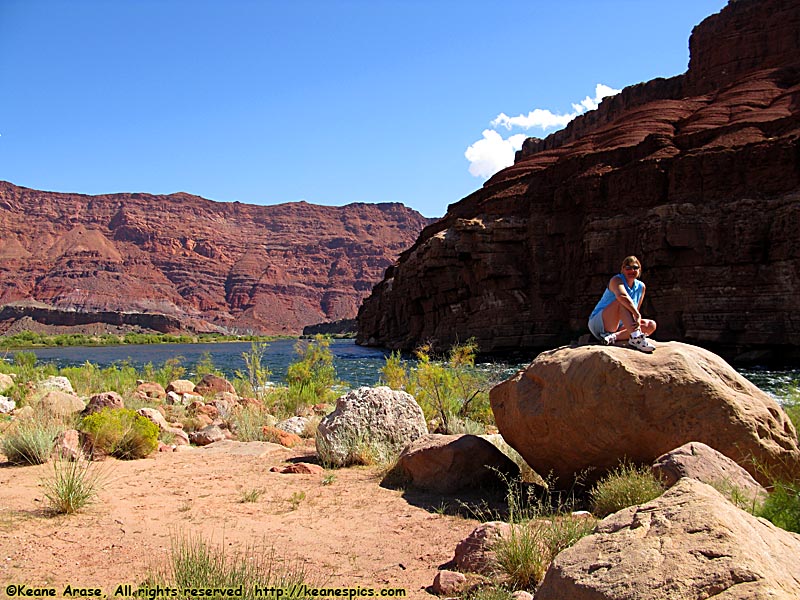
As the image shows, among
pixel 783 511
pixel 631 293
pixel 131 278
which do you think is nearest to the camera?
pixel 783 511

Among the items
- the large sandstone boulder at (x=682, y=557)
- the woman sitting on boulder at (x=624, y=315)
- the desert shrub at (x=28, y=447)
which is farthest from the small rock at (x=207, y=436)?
the large sandstone boulder at (x=682, y=557)

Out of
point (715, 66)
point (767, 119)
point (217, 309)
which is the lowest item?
point (217, 309)

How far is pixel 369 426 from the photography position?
902 centimetres

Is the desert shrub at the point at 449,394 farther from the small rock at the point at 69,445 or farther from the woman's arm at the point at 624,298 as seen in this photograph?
the small rock at the point at 69,445

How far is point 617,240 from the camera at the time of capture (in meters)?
43.0

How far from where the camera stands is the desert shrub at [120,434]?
27.9 feet

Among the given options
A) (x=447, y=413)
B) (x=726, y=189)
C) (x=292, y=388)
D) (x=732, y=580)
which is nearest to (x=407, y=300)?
(x=726, y=189)

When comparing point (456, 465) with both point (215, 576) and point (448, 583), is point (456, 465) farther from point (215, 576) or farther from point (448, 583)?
point (215, 576)

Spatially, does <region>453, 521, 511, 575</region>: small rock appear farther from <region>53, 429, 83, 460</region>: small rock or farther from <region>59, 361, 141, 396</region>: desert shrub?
<region>59, 361, 141, 396</region>: desert shrub

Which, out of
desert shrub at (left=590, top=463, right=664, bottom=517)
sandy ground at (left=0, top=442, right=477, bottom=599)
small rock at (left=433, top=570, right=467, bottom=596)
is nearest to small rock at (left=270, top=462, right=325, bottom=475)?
sandy ground at (left=0, top=442, right=477, bottom=599)

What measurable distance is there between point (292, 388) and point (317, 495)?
29.4ft

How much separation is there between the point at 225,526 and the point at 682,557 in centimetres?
416

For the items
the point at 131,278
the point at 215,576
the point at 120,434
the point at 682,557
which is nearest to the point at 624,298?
the point at 682,557

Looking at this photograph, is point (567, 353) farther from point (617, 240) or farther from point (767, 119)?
point (767, 119)
